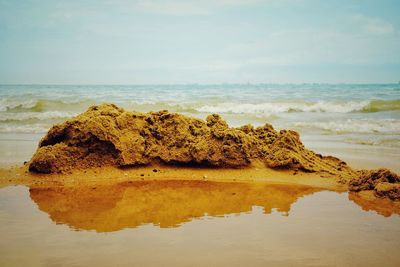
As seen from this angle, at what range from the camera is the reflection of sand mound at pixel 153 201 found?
3750 millimetres

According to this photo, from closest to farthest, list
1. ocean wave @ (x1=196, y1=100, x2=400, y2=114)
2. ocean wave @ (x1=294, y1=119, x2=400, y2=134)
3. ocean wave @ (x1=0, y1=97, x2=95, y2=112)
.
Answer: ocean wave @ (x1=294, y1=119, x2=400, y2=134) → ocean wave @ (x1=0, y1=97, x2=95, y2=112) → ocean wave @ (x1=196, y1=100, x2=400, y2=114)

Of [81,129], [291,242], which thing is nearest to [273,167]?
[291,242]

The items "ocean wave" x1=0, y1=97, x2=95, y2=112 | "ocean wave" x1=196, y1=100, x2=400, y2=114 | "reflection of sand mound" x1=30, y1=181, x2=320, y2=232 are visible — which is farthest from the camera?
"ocean wave" x1=196, y1=100, x2=400, y2=114

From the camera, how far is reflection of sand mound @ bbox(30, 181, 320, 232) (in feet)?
12.3

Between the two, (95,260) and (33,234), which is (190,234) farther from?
(33,234)

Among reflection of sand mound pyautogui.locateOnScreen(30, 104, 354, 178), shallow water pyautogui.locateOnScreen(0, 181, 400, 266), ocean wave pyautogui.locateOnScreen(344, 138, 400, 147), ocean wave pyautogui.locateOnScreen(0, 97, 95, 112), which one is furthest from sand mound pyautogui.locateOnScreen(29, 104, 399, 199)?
ocean wave pyautogui.locateOnScreen(0, 97, 95, 112)

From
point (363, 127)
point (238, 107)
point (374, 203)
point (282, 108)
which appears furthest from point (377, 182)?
point (238, 107)

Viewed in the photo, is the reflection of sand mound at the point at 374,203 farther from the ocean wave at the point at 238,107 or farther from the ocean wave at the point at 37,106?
the ocean wave at the point at 37,106

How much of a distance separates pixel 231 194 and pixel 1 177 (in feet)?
10.3

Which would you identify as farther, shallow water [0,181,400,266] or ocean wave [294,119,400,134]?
ocean wave [294,119,400,134]

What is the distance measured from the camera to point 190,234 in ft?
11.0

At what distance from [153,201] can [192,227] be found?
985 mm

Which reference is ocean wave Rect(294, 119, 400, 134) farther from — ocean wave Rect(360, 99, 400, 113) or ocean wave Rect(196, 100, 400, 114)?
ocean wave Rect(196, 100, 400, 114)

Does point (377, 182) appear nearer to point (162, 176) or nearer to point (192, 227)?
point (192, 227)
